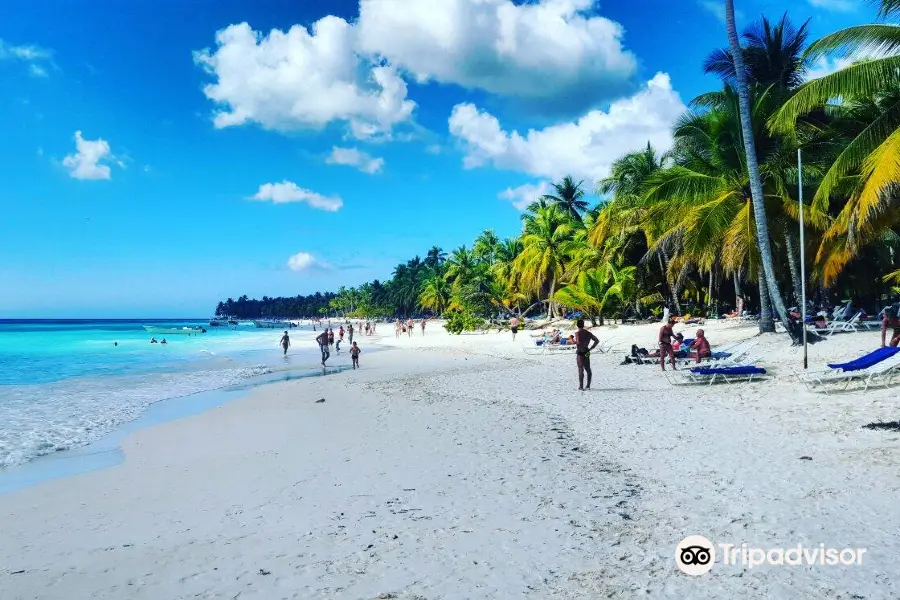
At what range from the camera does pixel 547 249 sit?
4116 cm

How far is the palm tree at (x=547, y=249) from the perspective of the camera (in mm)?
40875

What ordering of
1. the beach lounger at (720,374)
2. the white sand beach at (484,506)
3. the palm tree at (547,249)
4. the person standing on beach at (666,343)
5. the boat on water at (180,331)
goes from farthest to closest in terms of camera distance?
the boat on water at (180,331), the palm tree at (547,249), the person standing on beach at (666,343), the beach lounger at (720,374), the white sand beach at (484,506)

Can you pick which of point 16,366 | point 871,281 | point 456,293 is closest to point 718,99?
point 871,281

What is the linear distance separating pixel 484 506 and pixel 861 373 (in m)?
7.21

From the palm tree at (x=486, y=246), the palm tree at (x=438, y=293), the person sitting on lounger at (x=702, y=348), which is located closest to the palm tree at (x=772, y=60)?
the person sitting on lounger at (x=702, y=348)

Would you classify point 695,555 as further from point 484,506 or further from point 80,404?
point 80,404

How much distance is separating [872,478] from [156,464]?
27.7 ft

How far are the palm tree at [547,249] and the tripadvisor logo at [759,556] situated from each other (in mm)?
36526

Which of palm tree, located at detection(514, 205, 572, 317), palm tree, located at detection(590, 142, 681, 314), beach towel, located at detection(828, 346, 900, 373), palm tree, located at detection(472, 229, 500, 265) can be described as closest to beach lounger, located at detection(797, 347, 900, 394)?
beach towel, located at detection(828, 346, 900, 373)

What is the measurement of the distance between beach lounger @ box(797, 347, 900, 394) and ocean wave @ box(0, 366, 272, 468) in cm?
1275

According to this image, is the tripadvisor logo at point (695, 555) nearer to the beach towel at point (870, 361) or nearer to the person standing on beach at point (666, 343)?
the beach towel at point (870, 361)

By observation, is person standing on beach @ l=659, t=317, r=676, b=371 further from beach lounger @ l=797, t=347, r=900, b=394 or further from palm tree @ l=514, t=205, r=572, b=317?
palm tree @ l=514, t=205, r=572, b=317

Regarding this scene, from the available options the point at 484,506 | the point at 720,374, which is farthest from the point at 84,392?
the point at 720,374

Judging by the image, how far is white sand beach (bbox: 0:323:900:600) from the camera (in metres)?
3.78
